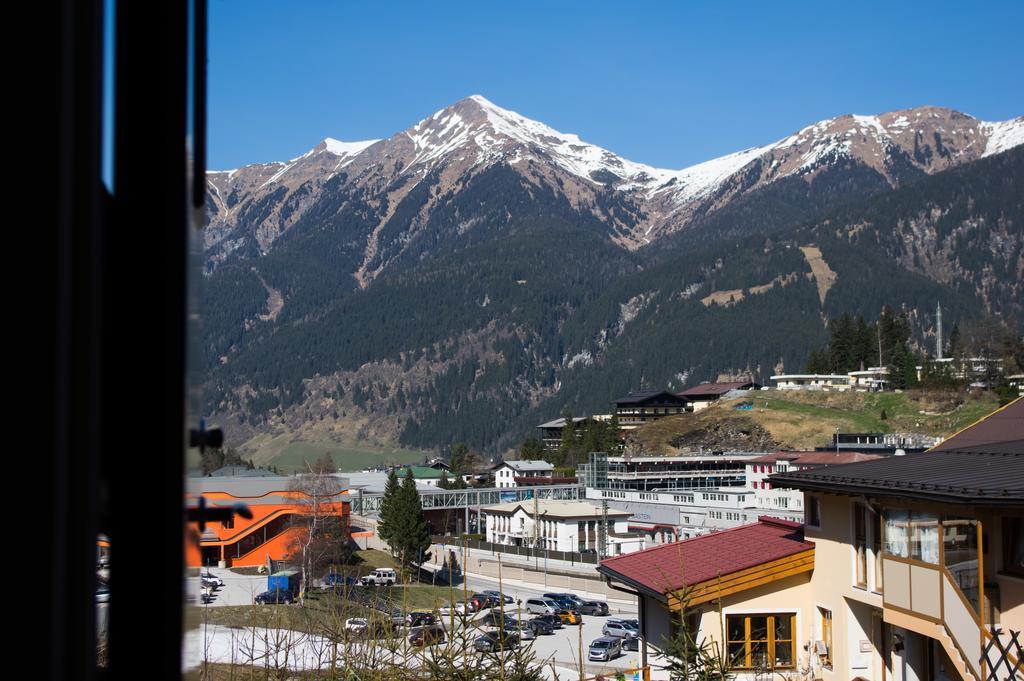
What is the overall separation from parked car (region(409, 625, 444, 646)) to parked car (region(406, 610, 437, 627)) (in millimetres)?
71

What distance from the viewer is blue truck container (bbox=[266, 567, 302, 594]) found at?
7.13 meters

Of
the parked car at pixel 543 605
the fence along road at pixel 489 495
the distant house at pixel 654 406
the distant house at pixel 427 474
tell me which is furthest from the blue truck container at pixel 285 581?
the distant house at pixel 654 406

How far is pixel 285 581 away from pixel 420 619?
2.96 meters

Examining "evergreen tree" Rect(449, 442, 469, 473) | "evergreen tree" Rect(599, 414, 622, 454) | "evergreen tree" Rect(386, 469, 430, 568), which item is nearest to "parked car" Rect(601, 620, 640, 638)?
"evergreen tree" Rect(386, 469, 430, 568)

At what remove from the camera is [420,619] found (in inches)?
199

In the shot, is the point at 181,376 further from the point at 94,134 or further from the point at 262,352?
the point at 262,352

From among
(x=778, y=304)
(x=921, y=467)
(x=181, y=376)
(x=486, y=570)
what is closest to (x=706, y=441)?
(x=486, y=570)

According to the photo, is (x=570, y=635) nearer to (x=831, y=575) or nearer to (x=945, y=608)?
(x=831, y=575)

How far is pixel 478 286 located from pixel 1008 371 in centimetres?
12092

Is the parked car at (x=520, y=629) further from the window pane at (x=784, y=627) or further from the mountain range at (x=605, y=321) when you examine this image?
the mountain range at (x=605, y=321)

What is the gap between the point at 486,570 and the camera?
3862 cm

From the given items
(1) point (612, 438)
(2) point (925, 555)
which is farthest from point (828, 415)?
(2) point (925, 555)

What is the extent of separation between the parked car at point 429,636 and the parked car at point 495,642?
0.53 feet

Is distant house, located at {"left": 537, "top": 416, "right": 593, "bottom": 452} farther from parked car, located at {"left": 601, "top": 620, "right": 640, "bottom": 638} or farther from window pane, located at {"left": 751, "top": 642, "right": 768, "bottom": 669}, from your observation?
window pane, located at {"left": 751, "top": 642, "right": 768, "bottom": 669}
